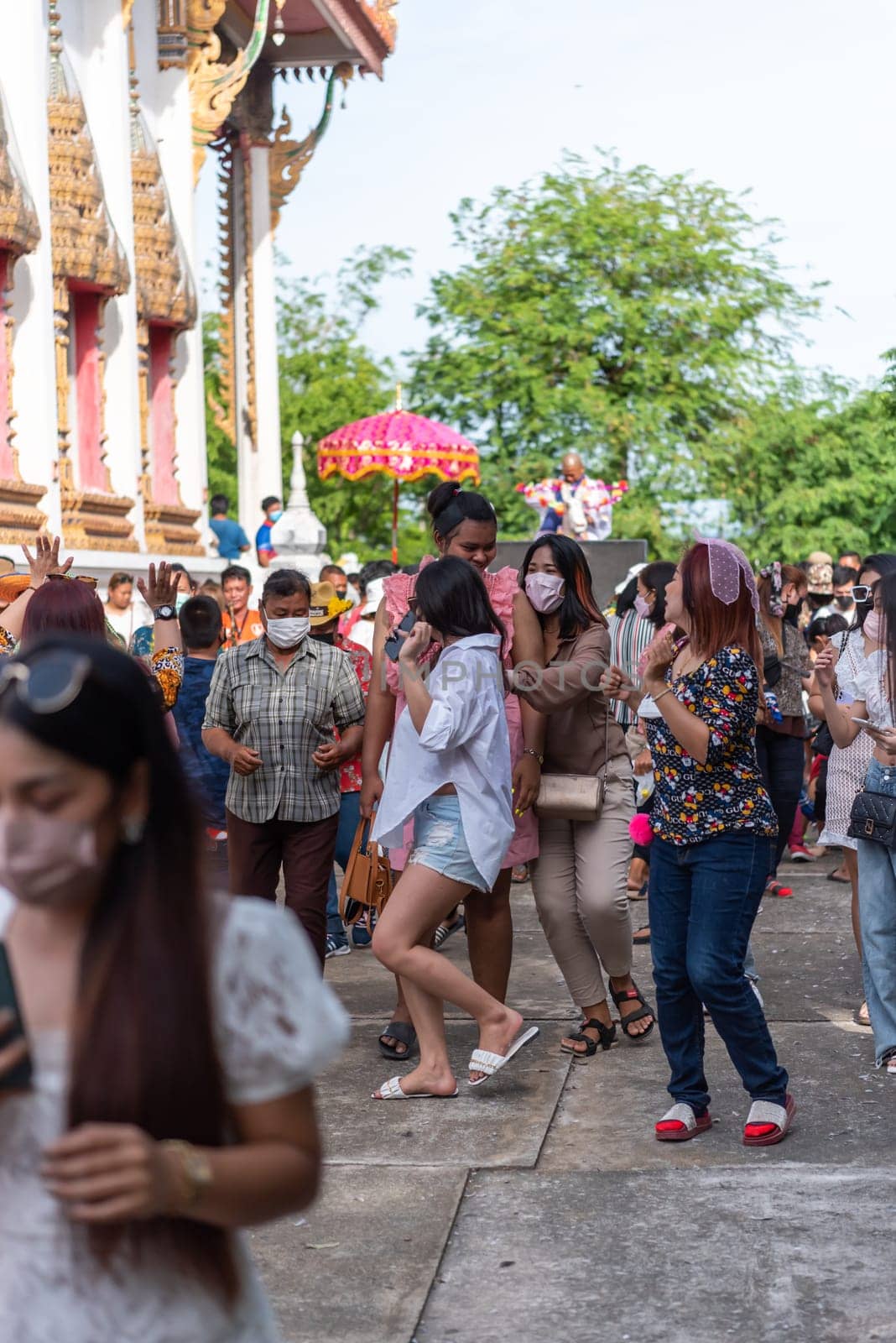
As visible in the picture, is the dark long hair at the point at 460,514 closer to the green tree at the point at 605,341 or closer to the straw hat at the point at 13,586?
the straw hat at the point at 13,586

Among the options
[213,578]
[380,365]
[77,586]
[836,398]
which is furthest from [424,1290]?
[380,365]

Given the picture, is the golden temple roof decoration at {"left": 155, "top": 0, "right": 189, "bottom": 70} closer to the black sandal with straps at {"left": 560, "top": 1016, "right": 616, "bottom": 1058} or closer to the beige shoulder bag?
the beige shoulder bag

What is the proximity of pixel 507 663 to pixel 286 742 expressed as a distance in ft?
2.95

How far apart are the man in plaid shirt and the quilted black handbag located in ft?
6.17

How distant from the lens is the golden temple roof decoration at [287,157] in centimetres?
2298

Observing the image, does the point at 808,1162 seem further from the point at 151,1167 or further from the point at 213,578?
the point at 213,578

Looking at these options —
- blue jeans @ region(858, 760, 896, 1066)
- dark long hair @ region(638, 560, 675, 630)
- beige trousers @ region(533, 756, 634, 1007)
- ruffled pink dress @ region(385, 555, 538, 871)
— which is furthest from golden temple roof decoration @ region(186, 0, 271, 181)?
blue jeans @ region(858, 760, 896, 1066)

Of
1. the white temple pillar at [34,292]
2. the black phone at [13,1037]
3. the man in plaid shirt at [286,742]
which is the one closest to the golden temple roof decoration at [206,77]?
the white temple pillar at [34,292]

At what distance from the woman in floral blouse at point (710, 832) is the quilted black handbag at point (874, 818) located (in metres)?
0.77

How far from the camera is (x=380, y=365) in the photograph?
44406mm

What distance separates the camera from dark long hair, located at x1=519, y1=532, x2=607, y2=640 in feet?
22.0

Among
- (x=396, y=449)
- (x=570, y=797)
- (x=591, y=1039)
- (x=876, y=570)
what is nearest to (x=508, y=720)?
(x=570, y=797)

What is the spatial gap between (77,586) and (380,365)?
39.2 metres

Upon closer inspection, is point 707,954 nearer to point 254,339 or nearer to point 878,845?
point 878,845
